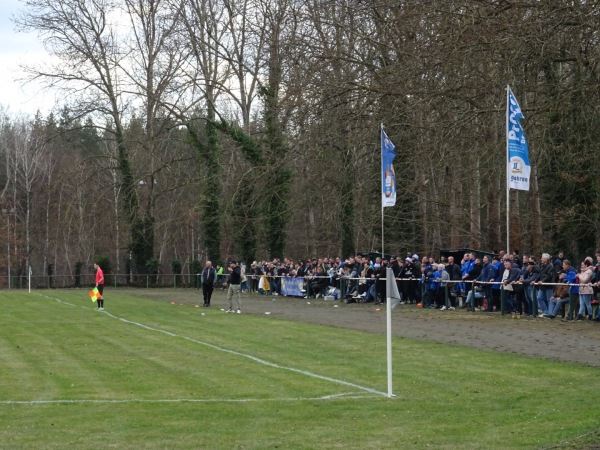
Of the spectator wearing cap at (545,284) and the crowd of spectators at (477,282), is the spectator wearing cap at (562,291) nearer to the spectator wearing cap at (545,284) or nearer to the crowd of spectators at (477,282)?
the crowd of spectators at (477,282)

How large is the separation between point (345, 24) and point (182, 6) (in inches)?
1149

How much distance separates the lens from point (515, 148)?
88.5 ft

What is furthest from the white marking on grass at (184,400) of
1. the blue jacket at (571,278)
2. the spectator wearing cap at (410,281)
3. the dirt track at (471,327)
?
the spectator wearing cap at (410,281)


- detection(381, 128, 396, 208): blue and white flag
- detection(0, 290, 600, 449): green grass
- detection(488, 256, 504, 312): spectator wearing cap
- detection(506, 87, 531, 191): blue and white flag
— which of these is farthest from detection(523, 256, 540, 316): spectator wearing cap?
detection(0, 290, 600, 449): green grass

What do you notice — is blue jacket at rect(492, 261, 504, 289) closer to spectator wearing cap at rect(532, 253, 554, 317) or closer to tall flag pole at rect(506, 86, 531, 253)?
spectator wearing cap at rect(532, 253, 554, 317)

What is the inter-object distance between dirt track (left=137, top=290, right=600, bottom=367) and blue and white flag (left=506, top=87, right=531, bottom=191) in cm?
376

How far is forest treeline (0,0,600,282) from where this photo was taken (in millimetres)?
24734

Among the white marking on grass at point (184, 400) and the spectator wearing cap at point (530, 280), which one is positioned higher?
the spectator wearing cap at point (530, 280)

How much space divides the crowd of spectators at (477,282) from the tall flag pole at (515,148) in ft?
9.12

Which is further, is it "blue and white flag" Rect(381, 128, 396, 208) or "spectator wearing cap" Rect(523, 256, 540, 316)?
"blue and white flag" Rect(381, 128, 396, 208)

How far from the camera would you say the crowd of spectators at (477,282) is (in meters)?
28.2

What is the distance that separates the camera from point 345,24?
113 feet

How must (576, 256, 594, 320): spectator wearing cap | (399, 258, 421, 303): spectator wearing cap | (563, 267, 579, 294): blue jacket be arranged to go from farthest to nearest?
(399, 258, 421, 303): spectator wearing cap → (563, 267, 579, 294): blue jacket → (576, 256, 594, 320): spectator wearing cap

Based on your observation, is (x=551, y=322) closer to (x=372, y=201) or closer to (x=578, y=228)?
(x=578, y=228)
